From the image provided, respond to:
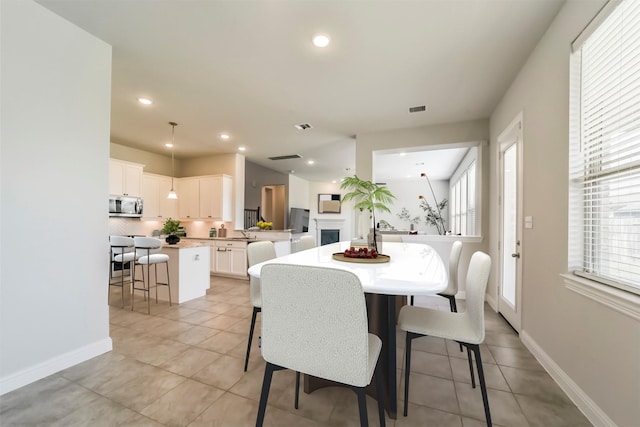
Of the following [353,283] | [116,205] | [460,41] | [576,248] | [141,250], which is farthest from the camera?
[116,205]

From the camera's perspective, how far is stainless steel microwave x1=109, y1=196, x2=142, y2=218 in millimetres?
4465

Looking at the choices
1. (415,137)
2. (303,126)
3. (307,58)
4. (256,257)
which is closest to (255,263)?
(256,257)

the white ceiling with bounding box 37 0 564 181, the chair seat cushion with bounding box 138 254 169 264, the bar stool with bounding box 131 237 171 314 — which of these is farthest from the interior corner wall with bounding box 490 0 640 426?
the chair seat cushion with bounding box 138 254 169 264

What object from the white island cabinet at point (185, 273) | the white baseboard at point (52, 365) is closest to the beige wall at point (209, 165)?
the white island cabinet at point (185, 273)

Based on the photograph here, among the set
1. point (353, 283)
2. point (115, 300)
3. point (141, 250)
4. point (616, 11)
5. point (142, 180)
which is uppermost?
point (616, 11)

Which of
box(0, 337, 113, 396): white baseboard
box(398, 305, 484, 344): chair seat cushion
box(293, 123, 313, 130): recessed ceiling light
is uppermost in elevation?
box(293, 123, 313, 130): recessed ceiling light

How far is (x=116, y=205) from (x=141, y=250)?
5.50 feet

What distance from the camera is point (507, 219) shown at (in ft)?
9.90

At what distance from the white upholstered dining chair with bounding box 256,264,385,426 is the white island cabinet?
2940 millimetres

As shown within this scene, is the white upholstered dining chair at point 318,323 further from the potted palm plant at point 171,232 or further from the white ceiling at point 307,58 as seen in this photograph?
the potted palm plant at point 171,232

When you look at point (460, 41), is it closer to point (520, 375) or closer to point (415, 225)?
point (520, 375)

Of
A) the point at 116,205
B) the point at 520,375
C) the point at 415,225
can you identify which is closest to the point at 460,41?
the point at 520,375

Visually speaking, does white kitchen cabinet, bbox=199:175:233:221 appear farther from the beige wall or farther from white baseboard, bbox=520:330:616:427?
white baseboard, bbox=520:330:616:427

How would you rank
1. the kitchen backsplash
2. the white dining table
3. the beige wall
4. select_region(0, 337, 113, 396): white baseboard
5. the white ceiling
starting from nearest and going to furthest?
the white dining table
select_region(0, 337, 113, 396): white baseboard
the white ceiling
the kitchen backsplash
the beige wall
